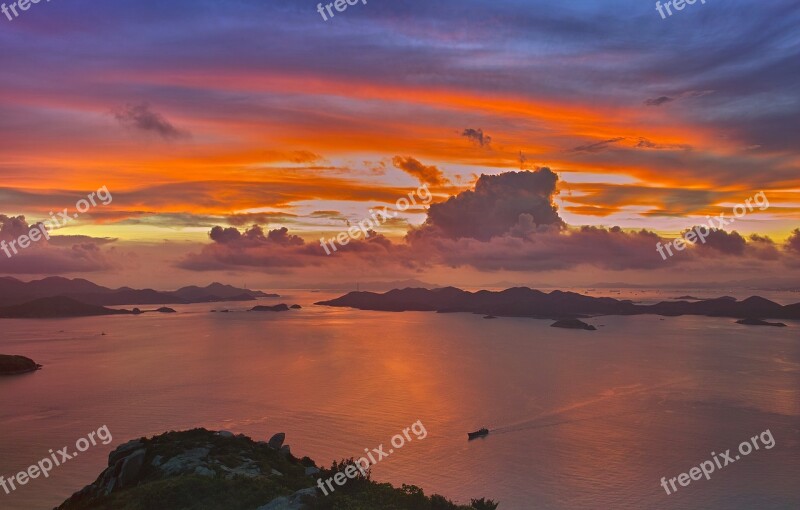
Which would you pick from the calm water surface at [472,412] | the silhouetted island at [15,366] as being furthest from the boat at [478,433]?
the silhouetted island at [15,366]

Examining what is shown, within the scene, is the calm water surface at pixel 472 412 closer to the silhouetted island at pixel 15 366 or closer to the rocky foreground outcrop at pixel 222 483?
the silhouetted island at pixel 15 366

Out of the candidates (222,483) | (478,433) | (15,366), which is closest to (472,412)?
(478,433)

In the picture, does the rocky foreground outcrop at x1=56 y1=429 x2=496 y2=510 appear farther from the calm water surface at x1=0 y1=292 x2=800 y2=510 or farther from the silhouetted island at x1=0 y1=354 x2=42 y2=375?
the silhouetted island at x1=0 y1=354 x2=42 y2=375

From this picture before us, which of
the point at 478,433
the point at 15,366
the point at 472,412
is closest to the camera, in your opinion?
the point at 478,433

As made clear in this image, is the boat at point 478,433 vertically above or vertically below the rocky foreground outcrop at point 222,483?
below

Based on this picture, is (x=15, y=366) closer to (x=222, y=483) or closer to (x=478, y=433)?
(x=478, y=433)

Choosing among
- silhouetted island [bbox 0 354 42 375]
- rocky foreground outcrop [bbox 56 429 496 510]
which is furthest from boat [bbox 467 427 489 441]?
silhouetted island [bbox 0 354 42 375]

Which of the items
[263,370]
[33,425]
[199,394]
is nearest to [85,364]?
[263,370]
